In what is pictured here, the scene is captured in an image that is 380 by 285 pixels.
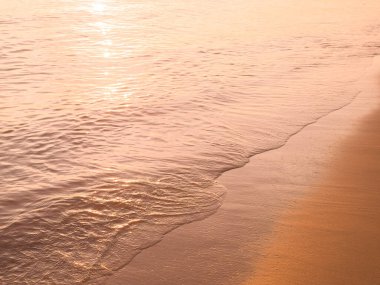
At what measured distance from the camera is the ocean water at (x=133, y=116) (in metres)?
4.01

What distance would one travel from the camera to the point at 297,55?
453 inches

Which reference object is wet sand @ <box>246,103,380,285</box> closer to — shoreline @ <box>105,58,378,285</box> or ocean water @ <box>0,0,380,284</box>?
shoreline @ <box>105,58,378,285</box>

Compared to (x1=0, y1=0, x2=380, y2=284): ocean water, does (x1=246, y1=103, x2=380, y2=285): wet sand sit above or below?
above

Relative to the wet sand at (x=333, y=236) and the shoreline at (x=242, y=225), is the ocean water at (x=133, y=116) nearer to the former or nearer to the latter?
the shoreline at (x=242, y=225)

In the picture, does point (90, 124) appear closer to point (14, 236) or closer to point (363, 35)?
point (14, 236)

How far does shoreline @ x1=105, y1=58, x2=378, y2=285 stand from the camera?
11.3 feet

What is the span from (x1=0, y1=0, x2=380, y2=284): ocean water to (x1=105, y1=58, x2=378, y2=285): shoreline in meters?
0.14

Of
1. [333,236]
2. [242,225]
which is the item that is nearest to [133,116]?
[242,225]

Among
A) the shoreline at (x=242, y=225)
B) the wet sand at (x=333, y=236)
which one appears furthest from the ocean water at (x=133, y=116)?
the wet sand at (x=333, y=236)

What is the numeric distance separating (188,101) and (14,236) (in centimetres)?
422

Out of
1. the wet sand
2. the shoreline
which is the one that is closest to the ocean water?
the shoreline

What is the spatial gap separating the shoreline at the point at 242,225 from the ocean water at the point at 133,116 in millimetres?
137

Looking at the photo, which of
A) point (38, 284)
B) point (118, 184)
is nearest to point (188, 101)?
point (118, 184)

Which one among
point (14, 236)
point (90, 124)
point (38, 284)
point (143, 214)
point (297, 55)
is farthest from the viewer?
point (297, 55)
